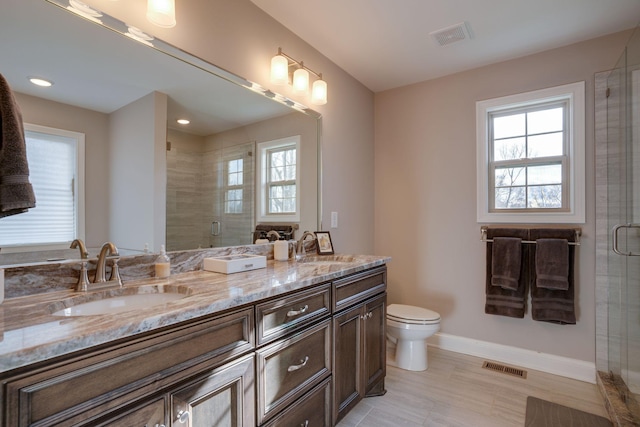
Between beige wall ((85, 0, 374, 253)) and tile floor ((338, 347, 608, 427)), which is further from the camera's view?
tile floor ((338, 347, 608, 427))

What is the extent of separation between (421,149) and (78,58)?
8.50 ft

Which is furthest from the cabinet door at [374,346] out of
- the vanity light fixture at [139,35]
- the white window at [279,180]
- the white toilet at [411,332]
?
the vanity light fixture at [139,35]

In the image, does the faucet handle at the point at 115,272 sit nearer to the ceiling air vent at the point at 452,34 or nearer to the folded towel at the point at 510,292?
the ceiling air vent at the point at 452,34

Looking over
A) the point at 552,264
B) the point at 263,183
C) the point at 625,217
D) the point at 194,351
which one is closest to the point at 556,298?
the point at 552,264

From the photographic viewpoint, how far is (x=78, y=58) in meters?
1.24

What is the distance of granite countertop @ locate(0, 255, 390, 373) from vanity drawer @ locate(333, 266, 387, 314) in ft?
0.32

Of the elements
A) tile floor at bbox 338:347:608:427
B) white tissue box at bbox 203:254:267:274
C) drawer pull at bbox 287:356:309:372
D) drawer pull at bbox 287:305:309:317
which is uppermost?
white tissue box at bbox 203:254:267:274

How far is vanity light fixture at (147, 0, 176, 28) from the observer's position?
136cm

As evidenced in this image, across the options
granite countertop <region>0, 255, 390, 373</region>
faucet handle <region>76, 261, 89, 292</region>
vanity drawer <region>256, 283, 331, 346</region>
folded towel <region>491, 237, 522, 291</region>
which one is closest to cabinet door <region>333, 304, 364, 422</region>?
vanity drawer <region>256, 283, 331, 346</region>

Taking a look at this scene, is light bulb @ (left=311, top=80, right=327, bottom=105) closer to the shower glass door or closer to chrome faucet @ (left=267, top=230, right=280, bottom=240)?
chrome faucet @ (left=267, top=230, right=280, bottom=240)

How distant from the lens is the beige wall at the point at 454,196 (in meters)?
2.35

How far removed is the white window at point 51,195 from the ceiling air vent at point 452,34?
2.26m

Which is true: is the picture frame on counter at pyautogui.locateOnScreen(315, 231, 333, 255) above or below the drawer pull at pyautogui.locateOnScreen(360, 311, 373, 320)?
above

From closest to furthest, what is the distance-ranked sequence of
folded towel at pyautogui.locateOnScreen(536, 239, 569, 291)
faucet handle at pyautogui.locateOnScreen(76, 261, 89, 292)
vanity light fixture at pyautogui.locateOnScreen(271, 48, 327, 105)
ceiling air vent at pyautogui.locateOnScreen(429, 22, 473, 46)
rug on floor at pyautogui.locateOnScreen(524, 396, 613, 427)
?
faucet handle at pyautogui.locateOnScreen(76, 261, 89, 292), rug on floor at pyautogui.locateOnScreen(524, 396, 613, 427), vanity light fixture at pyautogui.locateOnScreen(271, 48, 327, 105), ceiling air vent at pyautogui.locateOnScreen(429, 22, 473, 46), folded towel at pyautogui.locateOnScreen(536, 239, 569, 291)
